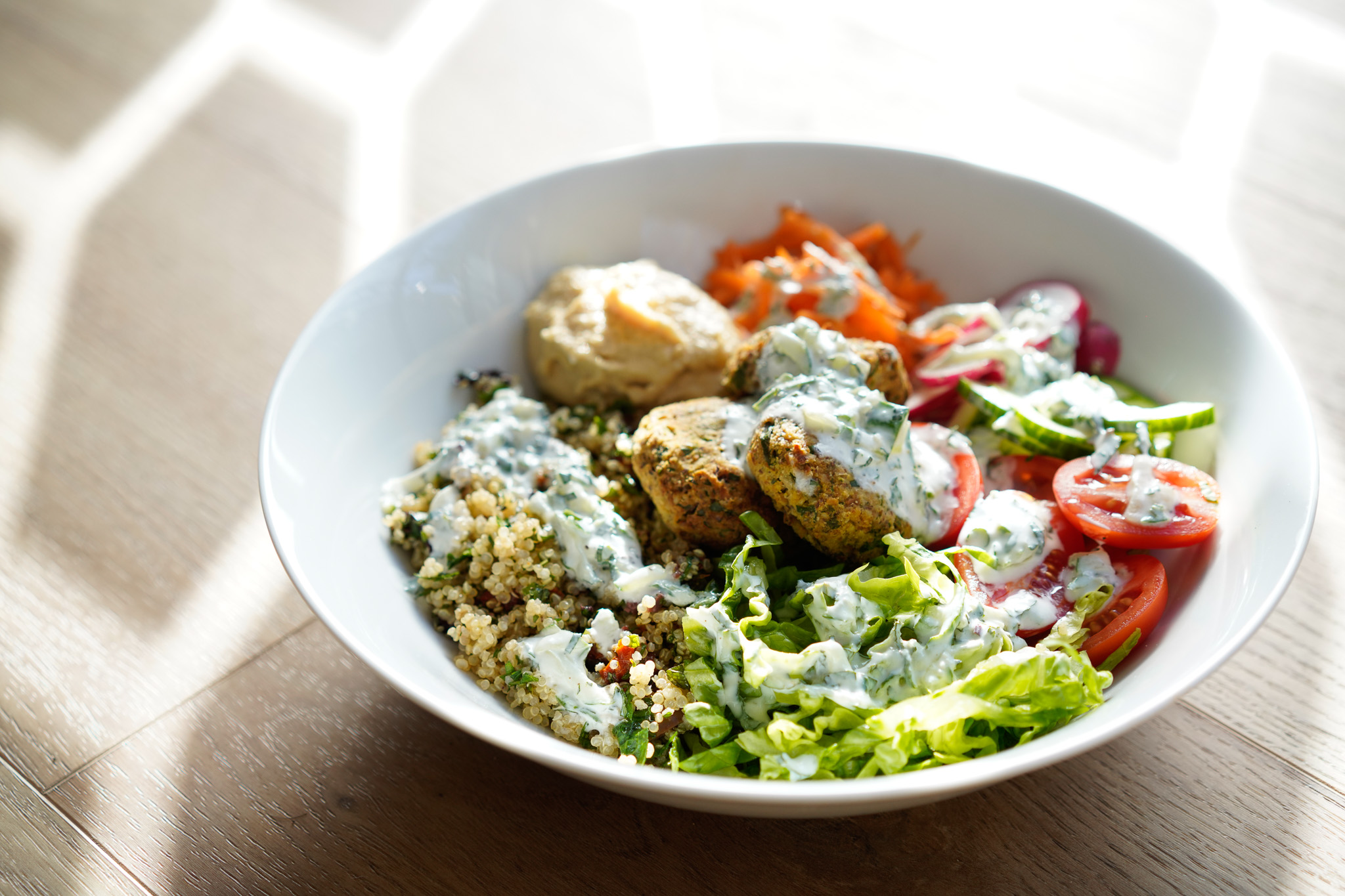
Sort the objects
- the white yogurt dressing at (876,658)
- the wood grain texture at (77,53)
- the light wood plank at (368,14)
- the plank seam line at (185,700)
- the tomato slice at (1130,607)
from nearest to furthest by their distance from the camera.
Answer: the white yogurt dressing at (876,658)
the tomato slice at (1130,607)
the plank seam line at (185,700)
the wood grain texture at (77,53)
the light wood plank at (368,14)

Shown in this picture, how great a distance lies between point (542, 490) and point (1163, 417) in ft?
4.54

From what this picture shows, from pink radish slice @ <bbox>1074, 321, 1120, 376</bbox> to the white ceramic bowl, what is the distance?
2cm

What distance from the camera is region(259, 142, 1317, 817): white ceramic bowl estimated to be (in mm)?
1593

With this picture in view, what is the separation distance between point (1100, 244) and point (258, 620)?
88.1 inches

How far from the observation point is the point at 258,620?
2.26 m

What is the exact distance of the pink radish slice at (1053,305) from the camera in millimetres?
2414

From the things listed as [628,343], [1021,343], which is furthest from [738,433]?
[1021,343]

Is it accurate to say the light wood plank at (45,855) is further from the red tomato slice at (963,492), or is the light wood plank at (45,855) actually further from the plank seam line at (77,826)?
the red tomato slice at (963,492)

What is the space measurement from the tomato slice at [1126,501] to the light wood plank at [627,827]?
0.38m

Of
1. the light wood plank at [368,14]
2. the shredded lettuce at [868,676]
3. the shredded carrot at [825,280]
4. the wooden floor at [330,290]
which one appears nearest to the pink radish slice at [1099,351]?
the shredded carrot at [825,280]

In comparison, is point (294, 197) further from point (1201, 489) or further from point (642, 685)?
point (1201, 489)

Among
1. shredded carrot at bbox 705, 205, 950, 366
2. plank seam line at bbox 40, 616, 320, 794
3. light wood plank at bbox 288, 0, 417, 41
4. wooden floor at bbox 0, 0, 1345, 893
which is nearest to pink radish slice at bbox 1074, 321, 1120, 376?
shredded carrot at bbox 705, 205, 950, 366

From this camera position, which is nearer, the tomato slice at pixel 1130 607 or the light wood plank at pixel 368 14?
the tomato slice at pixel 1130 607

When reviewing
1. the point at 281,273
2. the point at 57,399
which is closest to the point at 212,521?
the point at 57,399
